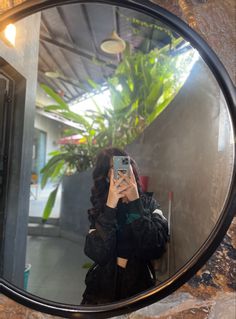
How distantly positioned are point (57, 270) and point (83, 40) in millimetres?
738

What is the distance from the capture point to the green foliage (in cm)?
54

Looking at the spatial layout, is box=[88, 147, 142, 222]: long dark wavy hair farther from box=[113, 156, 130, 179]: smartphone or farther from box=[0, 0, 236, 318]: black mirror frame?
box=[0, 0, 236, 318]: black mirror frame

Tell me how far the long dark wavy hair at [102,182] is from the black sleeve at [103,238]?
2 centimetres

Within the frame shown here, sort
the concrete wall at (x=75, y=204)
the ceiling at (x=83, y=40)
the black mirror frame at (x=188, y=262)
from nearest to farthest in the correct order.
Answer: the black mirror frame at (x=188, y=262) → the concrete wall at (x=75, y=204) → the ceiling at (x=83, y=40)

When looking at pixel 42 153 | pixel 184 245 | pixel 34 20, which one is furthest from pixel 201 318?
pixel 34 20

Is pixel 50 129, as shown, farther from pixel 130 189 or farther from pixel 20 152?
pixel 130 189

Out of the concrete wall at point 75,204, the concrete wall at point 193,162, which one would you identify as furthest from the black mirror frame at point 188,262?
the concrete wall at point 75,204

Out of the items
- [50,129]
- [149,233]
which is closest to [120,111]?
[50,129]

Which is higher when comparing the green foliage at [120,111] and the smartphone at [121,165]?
the green foliage at [120,111]

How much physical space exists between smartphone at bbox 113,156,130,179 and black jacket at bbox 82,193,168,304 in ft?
0.19

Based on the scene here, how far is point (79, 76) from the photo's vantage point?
738mm

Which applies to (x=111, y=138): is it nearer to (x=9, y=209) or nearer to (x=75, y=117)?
(x=75, y=117)

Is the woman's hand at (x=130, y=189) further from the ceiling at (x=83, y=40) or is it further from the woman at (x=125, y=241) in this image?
the ceiling at (x=83, y=40)

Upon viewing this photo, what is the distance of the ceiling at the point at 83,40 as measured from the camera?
600 millimetres
